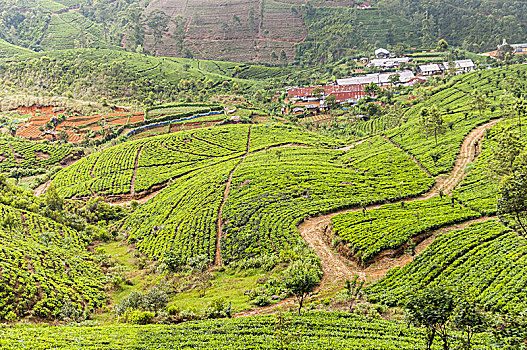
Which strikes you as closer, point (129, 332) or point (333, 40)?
point (129, 332)

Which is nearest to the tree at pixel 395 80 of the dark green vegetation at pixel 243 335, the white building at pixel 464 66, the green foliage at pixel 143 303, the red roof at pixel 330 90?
the red roof at pixel 330 90

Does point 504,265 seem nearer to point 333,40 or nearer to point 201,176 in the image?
point 201,176

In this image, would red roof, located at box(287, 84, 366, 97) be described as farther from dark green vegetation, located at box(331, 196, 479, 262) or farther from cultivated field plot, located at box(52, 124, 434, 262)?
dark green vegetation, located at box(331, 196, 479, 262)

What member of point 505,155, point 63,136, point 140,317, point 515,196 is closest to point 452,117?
point 505,155

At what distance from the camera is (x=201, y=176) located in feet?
273

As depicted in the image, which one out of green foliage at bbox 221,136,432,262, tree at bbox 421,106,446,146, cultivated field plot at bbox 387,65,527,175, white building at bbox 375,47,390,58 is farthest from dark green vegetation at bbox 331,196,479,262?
white building at bbox 375,47,390,58

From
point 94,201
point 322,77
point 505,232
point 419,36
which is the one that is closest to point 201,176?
point 94,201

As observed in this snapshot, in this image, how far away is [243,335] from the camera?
3147 centimetres

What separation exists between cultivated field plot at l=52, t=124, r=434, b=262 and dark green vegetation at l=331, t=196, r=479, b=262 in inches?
191

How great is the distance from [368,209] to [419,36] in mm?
175480

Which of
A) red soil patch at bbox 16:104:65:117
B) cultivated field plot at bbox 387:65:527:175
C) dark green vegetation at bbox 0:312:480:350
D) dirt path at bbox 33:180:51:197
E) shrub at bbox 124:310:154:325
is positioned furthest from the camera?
red soil patch at bbox 16:104:65:117

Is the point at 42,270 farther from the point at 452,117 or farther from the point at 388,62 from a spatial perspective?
the point at 388,62

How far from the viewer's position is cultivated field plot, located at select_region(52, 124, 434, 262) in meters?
57.3

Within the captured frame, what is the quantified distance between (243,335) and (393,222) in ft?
87.2
